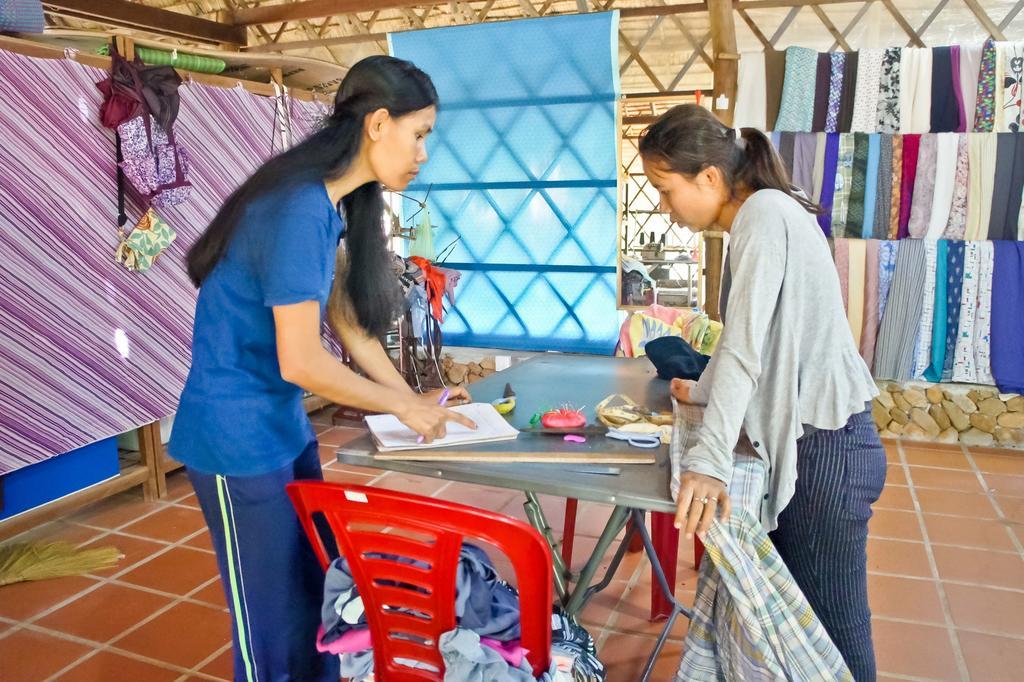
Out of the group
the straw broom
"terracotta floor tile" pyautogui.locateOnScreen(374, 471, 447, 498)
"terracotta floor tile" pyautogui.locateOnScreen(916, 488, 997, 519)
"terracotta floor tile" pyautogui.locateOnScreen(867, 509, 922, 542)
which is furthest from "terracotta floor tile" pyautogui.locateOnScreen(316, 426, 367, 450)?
"terracotta floor tile" pyautogui.locateOnScreen(916, 488, 997, 519)

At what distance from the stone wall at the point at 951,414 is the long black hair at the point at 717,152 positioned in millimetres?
3081

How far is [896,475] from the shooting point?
3.66 metres

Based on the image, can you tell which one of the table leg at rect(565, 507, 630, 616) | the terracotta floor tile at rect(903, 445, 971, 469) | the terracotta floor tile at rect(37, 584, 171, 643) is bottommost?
the terracotta floor tile at rect(37, 584, 171, 643)

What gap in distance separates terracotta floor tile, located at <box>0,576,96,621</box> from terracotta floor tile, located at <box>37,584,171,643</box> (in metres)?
0.06

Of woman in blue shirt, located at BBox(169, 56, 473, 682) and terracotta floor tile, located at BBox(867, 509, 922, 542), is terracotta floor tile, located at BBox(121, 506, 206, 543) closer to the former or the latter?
woman in blue shirt, located at BBox(169, 56, 473, 682)

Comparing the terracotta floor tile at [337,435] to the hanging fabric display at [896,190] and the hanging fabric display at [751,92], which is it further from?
the hanging fabric display at [896,190]

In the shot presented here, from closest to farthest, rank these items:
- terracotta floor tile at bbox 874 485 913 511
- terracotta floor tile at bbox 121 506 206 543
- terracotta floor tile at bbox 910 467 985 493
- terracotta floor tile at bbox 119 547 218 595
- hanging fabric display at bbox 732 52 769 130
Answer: terracotta floor tile at bbox 119 547 218 595 → terracotta floor tile at bbox 121 506 206 543 → terracotta floor tile at bbox 874 485 913 511 → terracotta floor tile at bbox 910 467 985 493 → hanging fabric display at bbox 732 52 769 130

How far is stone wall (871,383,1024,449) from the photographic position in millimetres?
4008

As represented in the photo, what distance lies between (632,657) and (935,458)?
2437 mm

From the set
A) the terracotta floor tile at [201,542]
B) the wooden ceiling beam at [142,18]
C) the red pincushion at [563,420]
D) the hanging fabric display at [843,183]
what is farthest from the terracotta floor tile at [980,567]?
the wooden ceiling beam at [142,18]

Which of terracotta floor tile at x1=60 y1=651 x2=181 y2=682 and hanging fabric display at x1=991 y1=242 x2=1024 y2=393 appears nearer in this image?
terracotta floor tile at x1=60 y1=651 x2=181 y2=682

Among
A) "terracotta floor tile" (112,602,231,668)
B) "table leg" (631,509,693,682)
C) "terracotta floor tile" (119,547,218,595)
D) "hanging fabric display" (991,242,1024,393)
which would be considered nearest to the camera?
"table leg" (631,509,693,682)

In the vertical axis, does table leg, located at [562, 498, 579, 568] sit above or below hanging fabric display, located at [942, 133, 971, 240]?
below

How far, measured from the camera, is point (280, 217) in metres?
1.24
